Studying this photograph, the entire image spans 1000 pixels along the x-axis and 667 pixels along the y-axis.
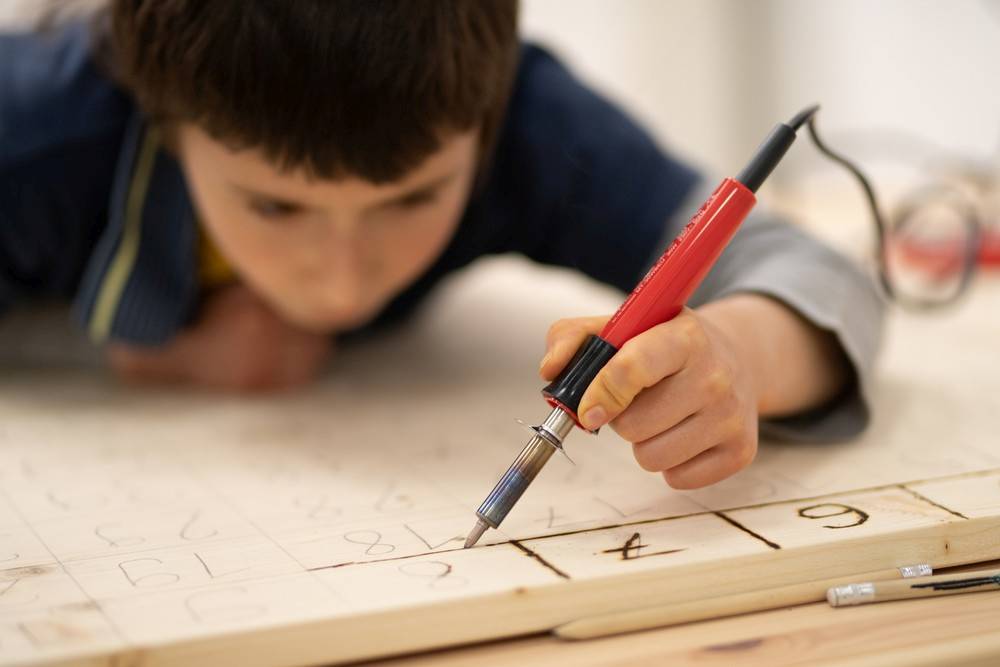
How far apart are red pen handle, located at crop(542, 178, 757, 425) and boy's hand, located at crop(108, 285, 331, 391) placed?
320 mm

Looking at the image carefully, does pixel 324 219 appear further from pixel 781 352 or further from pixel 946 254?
pixel 946 254

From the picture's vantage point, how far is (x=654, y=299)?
38 cm

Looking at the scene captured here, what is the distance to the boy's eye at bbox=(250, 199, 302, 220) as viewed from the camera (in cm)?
52

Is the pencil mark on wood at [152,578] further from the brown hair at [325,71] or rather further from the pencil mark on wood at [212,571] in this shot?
the brown hair at [325,71]

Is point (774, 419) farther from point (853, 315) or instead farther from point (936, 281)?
point (936, 281)

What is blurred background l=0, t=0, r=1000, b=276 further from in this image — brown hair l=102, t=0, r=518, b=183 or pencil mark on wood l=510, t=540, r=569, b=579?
pencil mark on wood l=510, t=540, r=569, b=579

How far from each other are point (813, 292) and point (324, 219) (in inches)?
9.6

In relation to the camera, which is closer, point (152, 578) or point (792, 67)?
point (152, 578)

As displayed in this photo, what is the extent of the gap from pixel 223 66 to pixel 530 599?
275mm

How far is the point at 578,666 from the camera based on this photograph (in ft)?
1.00

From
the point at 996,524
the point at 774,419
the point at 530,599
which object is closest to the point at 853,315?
the point at 774,419

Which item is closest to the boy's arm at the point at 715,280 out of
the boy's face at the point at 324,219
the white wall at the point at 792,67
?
the boy's face at the point at 324,219

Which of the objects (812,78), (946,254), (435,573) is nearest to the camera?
(435,573)

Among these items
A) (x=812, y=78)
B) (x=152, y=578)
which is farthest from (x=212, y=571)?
(x=812, y=78)
